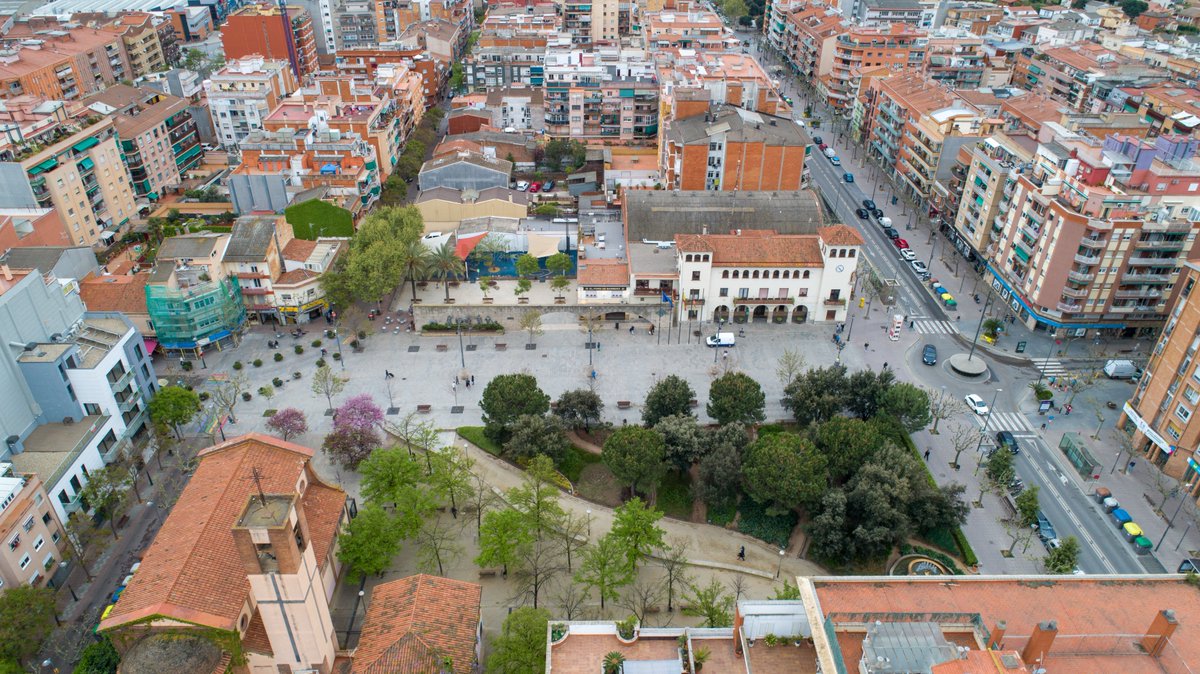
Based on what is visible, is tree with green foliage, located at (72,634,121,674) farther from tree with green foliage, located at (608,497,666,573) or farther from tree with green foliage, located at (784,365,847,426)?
tree with green foliage, located at (784,365,847,426)

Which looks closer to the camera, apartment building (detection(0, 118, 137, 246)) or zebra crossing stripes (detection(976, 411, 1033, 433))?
zebra crossing stripes (detection(976, 411, 1033, 433))

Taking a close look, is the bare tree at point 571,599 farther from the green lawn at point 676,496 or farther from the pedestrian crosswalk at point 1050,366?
the pedestrian crosswalk at point 1050,366

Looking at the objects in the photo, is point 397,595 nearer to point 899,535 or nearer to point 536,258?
point 899,535

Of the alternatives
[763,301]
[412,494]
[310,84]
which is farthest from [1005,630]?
[310,84]

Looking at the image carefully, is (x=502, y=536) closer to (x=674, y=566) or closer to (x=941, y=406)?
(x=674, y=566)

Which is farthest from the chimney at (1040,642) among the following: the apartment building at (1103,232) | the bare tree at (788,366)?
the apartment building at (1103,232)

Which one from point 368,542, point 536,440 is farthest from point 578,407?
point 368,542

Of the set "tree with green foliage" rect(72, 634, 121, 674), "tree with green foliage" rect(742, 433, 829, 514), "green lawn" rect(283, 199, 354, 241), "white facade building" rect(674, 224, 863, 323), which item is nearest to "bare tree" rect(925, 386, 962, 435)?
"white facade building" rect(674, 224, 863, 323)
